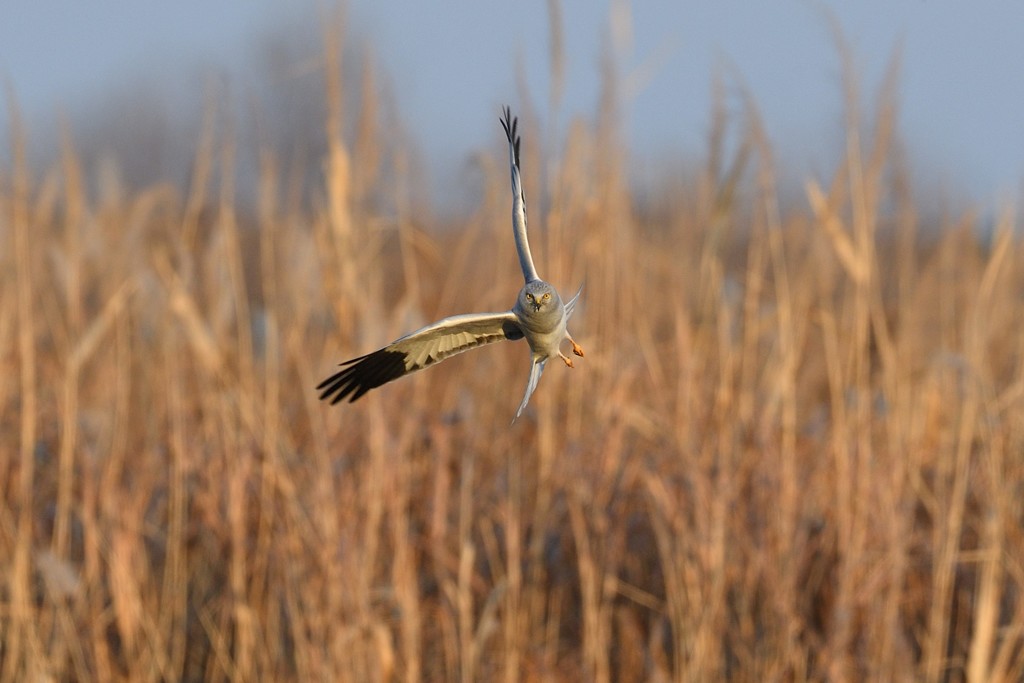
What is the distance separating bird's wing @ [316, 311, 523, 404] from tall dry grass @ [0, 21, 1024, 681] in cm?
135

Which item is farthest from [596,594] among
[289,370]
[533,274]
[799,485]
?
[533,274]

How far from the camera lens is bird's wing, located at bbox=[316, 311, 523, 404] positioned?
0.39 meters

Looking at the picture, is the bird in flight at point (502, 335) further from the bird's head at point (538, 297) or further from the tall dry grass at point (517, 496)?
the tall dry grass at point (517, 496)

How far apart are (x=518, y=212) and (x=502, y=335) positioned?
0.15 ft

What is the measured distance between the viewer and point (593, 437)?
2367 millimetres

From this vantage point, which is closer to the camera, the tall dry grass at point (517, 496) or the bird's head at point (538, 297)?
the bird's head at point (538, 297)

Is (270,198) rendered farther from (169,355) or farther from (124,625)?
(124,625)

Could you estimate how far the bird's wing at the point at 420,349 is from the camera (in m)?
0.39

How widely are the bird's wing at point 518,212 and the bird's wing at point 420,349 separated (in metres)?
0.02

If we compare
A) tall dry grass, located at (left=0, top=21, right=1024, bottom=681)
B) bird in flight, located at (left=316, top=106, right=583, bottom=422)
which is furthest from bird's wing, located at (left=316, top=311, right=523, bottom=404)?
tall dry grass, located at (left=0, top=21, right=1024, bottom=681)

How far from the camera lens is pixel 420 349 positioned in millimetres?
417

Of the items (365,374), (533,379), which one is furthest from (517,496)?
(533,379)

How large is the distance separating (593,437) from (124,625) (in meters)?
0.93

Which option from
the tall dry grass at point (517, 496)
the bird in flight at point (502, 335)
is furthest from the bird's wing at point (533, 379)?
the tall dry grass at point (517, 496)
